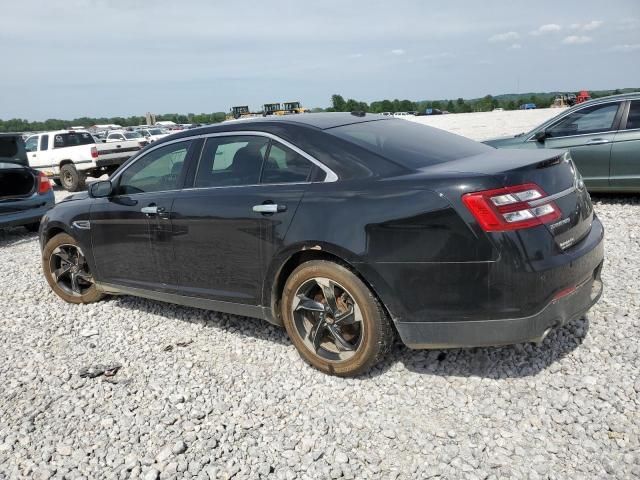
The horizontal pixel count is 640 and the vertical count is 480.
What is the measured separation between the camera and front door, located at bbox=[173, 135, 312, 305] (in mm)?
3439

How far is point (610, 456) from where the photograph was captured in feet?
8.22

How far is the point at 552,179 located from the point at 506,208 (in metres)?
0.47

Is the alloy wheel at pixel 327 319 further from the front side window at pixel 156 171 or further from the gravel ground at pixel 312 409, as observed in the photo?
the front side window at pixel 156 171

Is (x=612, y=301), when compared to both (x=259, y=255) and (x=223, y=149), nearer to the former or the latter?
(x=259, y=255)

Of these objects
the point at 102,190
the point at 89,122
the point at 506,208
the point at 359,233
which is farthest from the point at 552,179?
the point at 89,122

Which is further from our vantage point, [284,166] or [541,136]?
[541,136]

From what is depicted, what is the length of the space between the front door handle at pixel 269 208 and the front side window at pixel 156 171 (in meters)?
0.96

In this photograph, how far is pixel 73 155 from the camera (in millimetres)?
15625

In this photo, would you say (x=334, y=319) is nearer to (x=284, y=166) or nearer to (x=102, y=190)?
(x=284, y=166)

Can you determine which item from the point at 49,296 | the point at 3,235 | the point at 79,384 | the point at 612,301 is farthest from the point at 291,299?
the point at 3,235

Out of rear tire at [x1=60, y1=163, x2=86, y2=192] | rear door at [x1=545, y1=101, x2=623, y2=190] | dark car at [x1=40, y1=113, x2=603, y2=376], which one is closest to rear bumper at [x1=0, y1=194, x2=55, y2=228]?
dark car at [x1=40, y1=113, x2=603, y2=376]

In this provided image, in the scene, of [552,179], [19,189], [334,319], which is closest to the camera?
[552,179]

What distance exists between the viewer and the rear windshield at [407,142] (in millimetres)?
3270

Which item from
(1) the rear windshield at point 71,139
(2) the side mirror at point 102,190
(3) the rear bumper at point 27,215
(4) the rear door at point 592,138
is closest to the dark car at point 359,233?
(2) the side mirror at point 102,190
